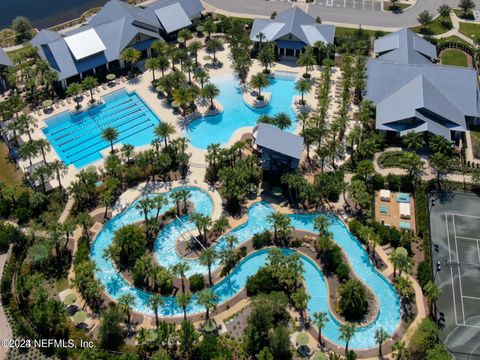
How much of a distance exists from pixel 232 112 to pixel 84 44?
31.1 meters

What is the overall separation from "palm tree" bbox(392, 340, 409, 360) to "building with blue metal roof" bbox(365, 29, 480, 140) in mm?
38073

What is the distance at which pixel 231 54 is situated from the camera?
105625 mm

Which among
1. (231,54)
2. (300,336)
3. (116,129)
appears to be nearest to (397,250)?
(300,336)

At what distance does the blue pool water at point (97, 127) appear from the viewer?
85.1 meters

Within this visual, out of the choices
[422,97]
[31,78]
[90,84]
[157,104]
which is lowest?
[157,104]

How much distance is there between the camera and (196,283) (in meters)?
64.1

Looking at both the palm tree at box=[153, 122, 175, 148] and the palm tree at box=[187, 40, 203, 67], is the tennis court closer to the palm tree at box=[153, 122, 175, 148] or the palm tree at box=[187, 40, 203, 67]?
the palm tree at box=[153, 122, 175, 148]

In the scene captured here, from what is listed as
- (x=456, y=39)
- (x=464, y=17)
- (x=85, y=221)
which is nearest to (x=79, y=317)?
(x=85, y=221)

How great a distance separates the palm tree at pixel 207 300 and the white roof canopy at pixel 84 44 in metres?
55.3

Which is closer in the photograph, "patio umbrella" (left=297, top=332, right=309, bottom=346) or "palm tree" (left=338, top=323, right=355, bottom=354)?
"palm tree" (left=338, top=323, right=355, bottom=354)

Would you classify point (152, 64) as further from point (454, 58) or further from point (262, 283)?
point (454, 58)

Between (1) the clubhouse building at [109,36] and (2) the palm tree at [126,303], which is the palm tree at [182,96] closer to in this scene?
(1) the clubhouse building at [109,36]

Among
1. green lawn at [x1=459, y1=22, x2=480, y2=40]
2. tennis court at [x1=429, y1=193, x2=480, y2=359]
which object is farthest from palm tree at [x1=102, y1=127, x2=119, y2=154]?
green lawn at [x1=459, y1=22, x2=480, y2=40]

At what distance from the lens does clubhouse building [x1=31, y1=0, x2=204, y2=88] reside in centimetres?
9594
